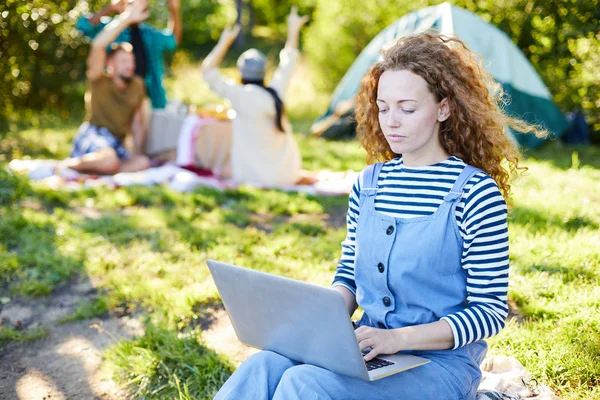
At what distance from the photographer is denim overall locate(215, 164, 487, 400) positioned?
1.59 metres

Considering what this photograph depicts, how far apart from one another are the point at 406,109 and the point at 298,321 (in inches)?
27.6

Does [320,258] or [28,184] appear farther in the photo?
[28,184]

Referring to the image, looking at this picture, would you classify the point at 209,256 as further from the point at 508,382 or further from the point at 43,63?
the point at 43,63

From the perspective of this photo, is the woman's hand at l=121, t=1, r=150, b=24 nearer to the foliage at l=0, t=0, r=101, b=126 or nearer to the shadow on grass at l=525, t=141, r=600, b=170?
the foliage at l=0, t=0, r=101, b=126

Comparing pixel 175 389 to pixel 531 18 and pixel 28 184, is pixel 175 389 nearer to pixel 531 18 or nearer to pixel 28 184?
pixel 28 184

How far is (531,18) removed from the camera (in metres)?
7.53

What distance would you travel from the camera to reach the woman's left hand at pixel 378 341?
161 centimetres

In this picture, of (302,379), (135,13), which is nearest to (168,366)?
(302,379)

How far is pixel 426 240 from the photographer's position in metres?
1.74

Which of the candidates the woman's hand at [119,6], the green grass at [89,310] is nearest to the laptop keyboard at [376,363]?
the green grass at [89,310]

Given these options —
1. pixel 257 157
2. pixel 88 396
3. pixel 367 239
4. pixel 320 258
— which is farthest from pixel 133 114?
pixel 367 239

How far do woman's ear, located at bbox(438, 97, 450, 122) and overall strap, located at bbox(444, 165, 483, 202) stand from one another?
0.62 ft

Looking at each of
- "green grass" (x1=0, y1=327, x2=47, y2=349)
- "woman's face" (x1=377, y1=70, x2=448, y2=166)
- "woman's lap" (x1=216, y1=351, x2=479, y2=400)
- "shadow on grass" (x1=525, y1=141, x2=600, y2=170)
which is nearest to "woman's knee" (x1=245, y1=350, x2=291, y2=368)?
"woman's lap" (x1=216, y1=351, x2=479, y2=400)

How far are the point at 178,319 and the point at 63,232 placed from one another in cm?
159
